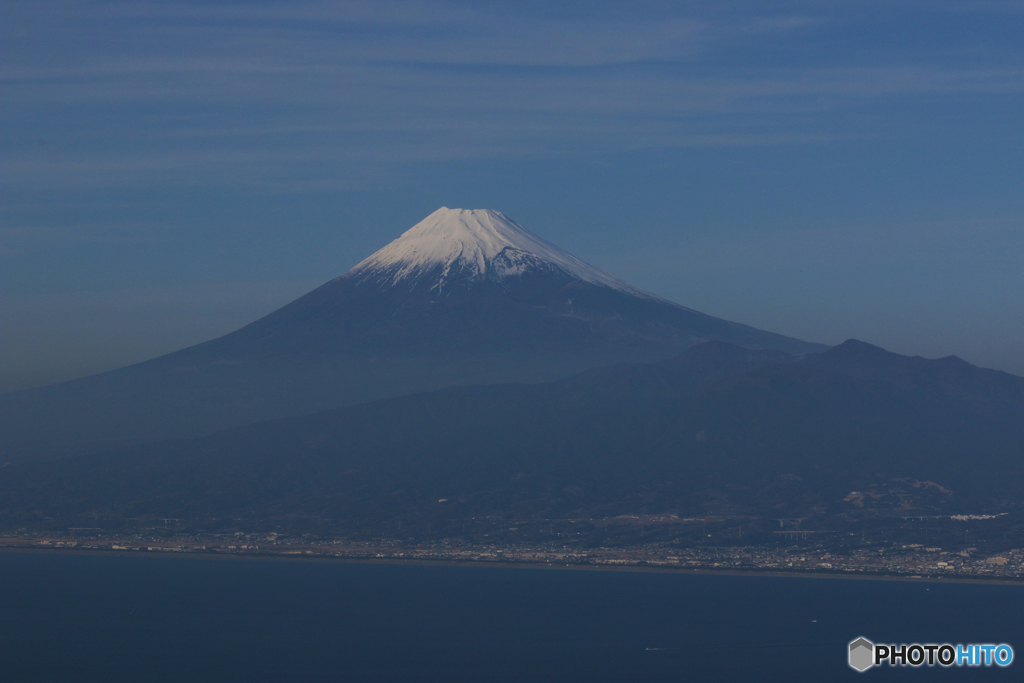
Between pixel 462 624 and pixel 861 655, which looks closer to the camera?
pixel 861 655

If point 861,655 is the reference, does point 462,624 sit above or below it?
above

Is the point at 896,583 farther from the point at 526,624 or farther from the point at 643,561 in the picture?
the point at 526,624

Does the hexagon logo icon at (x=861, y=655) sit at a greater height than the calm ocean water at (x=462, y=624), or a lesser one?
lesser

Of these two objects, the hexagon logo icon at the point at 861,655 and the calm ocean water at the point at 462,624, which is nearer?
the calm ocean water at the point at 462,624
